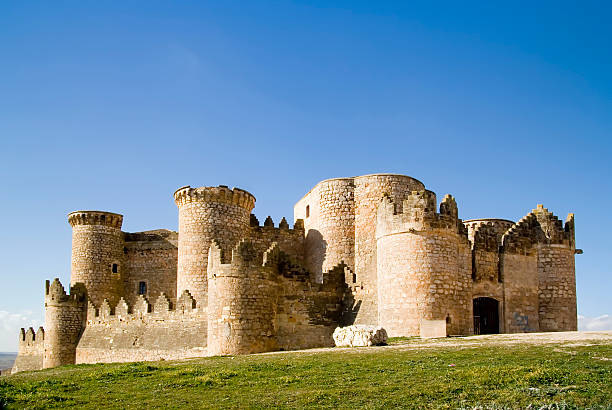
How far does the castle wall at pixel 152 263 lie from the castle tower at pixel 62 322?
9.95ft

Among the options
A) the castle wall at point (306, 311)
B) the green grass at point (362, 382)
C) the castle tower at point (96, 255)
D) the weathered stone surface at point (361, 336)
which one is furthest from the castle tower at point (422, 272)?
the castle tower at point (96, 255)

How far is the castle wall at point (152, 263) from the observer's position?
135ft

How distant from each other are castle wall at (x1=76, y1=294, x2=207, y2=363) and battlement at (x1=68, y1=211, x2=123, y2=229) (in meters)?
5.37

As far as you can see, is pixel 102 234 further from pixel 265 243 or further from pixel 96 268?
pixel 265 243

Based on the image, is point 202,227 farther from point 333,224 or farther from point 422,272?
point 422,272

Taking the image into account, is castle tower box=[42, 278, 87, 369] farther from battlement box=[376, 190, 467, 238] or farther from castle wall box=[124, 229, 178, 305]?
battlement box=[376, 190, 467, 238]

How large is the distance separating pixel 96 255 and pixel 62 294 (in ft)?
9.80

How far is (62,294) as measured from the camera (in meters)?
39.7

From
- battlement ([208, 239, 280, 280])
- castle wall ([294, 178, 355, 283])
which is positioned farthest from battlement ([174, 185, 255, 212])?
battlement ([208, 239, 280, 280])

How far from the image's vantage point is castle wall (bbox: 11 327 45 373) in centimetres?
4408

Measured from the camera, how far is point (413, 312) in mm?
25656

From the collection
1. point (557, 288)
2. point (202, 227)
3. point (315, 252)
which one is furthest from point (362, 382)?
point (202, 227)

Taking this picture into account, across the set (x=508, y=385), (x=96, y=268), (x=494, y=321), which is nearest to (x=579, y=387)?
(x=508, y=385)

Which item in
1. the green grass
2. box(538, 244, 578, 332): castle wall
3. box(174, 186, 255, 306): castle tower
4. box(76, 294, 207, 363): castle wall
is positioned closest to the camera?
the green grass
